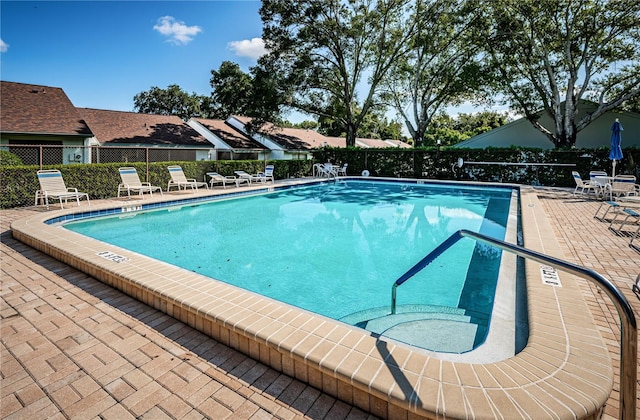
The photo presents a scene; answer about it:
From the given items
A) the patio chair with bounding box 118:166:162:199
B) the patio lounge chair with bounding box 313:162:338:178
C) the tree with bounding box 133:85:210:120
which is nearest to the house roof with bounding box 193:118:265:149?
the patio lounge chair with bounding box 313:162:338:178

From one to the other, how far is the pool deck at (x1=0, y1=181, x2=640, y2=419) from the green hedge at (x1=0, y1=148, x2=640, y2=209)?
6.68 meters

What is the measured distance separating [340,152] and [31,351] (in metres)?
18.5

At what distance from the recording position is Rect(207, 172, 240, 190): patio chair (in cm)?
1340

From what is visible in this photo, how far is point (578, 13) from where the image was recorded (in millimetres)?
15758

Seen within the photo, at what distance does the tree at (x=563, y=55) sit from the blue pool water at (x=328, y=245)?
9.70m

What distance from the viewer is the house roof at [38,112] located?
17.5 m

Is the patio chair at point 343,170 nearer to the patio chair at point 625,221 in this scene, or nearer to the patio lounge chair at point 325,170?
the patio lounge chair at point 325,170

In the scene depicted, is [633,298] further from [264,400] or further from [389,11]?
[389,11]

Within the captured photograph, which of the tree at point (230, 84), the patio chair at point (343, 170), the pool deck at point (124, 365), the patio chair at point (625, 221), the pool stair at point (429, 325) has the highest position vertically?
the tree at point (230, 84)

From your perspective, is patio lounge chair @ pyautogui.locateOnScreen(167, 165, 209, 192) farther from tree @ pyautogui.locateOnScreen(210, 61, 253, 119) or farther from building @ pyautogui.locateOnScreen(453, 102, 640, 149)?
tree @ pyautogui.locateOnScreen(210, 61, 253, 119)

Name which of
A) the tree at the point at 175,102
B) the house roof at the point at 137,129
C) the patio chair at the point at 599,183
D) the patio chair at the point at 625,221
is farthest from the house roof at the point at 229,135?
the patio chair at the point at 625,221

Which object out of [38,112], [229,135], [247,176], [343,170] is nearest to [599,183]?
[343,170]

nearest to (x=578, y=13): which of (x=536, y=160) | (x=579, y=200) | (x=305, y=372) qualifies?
Result: (x=536, y=160)

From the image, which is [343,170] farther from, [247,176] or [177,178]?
[177,178]
